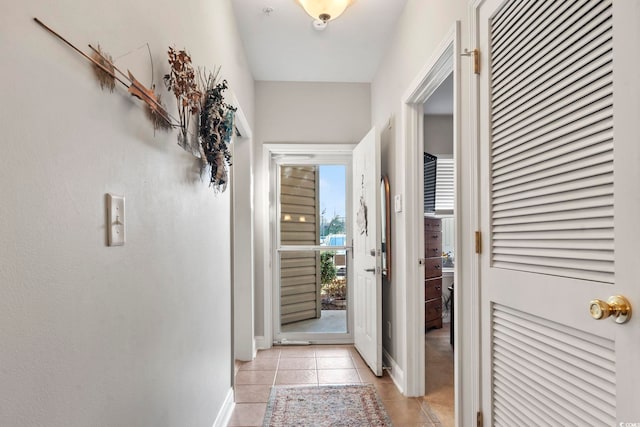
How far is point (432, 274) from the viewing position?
14.9ft

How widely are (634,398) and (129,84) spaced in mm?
1447

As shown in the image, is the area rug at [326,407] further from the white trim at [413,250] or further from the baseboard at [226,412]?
the white trim at [413,250]

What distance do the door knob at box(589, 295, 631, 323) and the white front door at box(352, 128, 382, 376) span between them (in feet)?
7.08

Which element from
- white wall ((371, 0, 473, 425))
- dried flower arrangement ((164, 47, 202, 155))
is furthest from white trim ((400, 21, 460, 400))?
dried flower arrangement ((164, 47, 202, 155))

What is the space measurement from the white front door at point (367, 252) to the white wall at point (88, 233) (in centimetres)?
174

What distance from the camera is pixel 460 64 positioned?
1794 millimetres

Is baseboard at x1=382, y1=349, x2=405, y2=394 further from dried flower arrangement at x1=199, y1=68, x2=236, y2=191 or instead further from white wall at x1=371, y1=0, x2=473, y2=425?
dried flower arrangement at x1=199, y1=68, x2=236, y2=191

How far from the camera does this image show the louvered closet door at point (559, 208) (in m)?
0.88

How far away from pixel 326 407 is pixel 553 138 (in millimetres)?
2135

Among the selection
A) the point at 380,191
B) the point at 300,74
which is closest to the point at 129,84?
the point at 380,191

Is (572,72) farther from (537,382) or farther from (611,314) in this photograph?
(537,382)

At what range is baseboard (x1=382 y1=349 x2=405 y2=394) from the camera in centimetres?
278

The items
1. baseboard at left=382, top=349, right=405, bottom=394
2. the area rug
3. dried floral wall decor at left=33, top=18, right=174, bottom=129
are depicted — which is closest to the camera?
dried floral wall decor at left=33, top=18, right=174, bottom=129

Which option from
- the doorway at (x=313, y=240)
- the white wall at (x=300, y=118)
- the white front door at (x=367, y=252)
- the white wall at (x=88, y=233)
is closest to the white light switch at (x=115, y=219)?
the white wall at (x=88, y=233)
